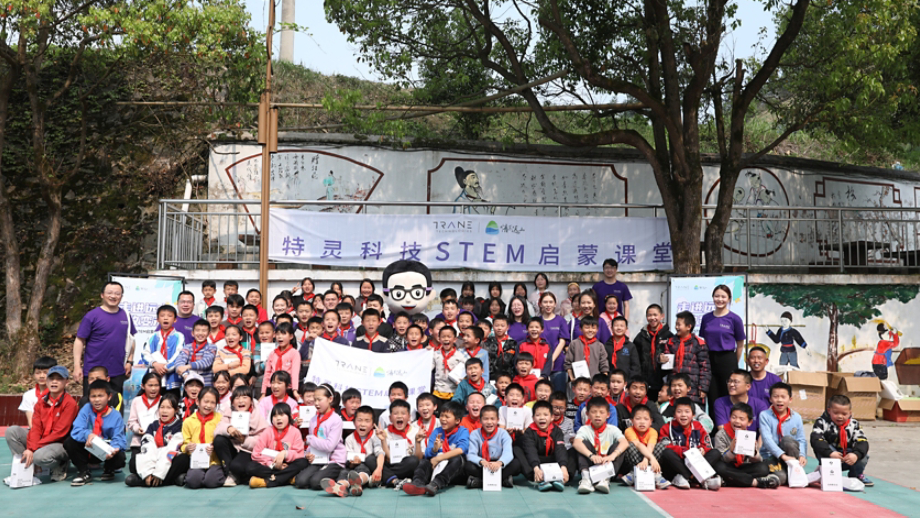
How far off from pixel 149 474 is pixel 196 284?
5161 mm

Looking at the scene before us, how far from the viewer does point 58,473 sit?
285 inches

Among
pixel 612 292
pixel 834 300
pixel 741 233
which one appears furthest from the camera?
pixel 741 233

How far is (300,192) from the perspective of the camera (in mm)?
13719

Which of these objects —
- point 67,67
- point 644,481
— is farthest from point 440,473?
point 67,67

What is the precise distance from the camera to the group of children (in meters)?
7.03

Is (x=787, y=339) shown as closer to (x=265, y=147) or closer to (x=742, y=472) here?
(x=742, y=472)

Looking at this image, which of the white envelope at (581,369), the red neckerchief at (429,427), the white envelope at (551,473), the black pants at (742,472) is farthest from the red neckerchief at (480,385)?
the black pants at (742,472)

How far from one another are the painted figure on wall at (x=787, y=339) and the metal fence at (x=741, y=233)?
969 mm

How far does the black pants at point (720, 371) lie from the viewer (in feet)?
27.5

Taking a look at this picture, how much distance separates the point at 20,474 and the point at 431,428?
149 inches

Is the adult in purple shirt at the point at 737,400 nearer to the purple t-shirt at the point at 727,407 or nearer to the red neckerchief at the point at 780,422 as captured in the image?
the purple t-shirt at the point at 727,407

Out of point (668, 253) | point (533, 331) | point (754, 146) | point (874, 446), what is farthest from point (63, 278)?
point (754, 146)

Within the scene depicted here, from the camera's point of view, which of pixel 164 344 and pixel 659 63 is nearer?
pixel 164 344

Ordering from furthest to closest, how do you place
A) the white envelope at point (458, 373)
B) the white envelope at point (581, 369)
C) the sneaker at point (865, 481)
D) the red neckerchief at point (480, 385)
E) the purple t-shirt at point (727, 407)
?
1. the white envelope at point (581, 369)
2. the white envelope at point (458, 373)
3. the red neckerchief at point (480, 385)
4. the purple t-shirt at point (727, 407)
5. the sneaker at point (865, 481)
